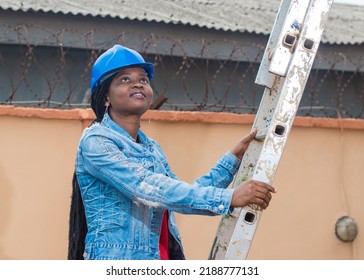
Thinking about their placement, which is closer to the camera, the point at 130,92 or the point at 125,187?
the point at 125,187

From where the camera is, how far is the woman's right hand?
2695 millimetres

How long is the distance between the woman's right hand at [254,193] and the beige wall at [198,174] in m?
2.73

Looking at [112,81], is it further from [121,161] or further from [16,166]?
[16,166]

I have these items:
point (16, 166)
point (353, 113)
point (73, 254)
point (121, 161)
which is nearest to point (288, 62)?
point (121, 161)

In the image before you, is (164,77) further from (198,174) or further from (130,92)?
(130,92)

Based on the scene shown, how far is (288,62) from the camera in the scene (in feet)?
8.84

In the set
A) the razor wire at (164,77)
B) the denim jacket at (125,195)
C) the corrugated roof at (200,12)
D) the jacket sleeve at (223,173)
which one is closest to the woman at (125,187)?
the denim jacket at (125,195)

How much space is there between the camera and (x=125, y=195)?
296 centimetres

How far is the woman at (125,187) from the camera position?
2842 millimetres

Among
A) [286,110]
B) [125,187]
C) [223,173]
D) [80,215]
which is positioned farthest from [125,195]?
[286,110]

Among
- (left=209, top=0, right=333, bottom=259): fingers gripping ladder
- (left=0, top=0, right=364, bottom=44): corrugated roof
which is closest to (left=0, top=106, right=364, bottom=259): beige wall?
(left=209, top=0, right=333, bottom=259): fingers gripping ladder

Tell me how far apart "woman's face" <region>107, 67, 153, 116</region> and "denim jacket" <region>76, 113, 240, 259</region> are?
2.9 inches

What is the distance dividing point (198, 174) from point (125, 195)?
2.65 m

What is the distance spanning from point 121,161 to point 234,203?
43cm
